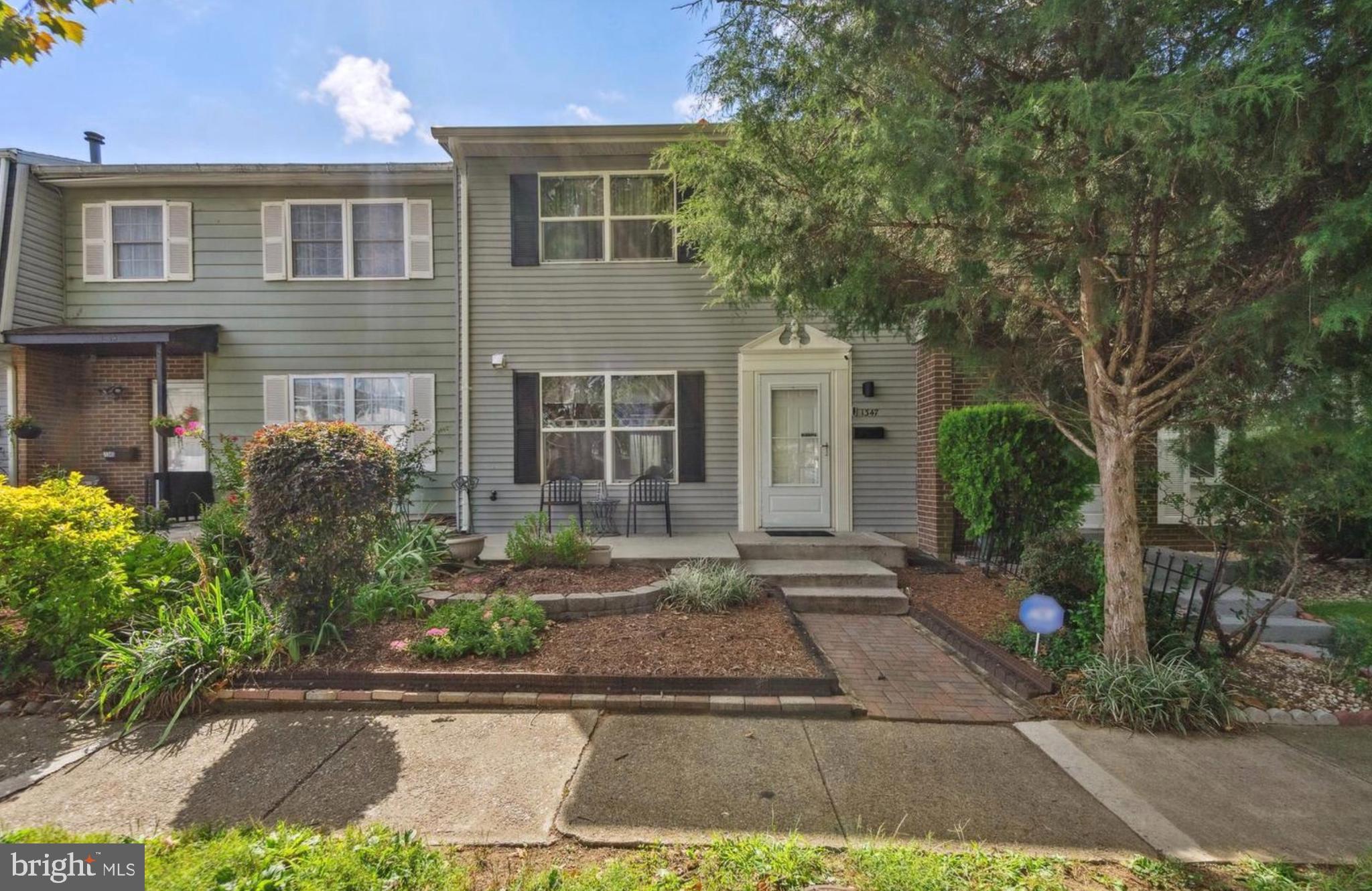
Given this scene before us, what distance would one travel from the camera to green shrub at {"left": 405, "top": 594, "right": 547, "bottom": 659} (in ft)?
12.7

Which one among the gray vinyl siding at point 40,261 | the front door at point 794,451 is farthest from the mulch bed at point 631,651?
the gray vinyl siding at point 40,261

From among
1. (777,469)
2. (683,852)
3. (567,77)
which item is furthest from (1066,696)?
(567,77)

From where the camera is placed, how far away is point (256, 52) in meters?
5.87

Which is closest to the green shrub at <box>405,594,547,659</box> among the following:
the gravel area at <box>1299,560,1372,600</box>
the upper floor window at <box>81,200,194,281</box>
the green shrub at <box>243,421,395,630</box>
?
the green shrub at <box>243,421,395,630</box>

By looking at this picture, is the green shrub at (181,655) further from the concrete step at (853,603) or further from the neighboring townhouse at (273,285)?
the neighboring townhouse at (273,285)

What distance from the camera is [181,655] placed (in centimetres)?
350

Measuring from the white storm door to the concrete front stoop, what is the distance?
816 cm

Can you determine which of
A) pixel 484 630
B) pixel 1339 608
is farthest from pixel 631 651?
pixel 1339 608

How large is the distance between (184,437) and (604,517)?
627cm

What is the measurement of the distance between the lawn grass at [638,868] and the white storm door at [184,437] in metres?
7.92

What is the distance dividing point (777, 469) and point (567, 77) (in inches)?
206

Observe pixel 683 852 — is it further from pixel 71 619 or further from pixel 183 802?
pixel 71 619

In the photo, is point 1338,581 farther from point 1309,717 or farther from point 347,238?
point 347,238

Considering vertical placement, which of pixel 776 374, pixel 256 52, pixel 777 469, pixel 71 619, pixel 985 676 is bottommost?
pixel 985 676
